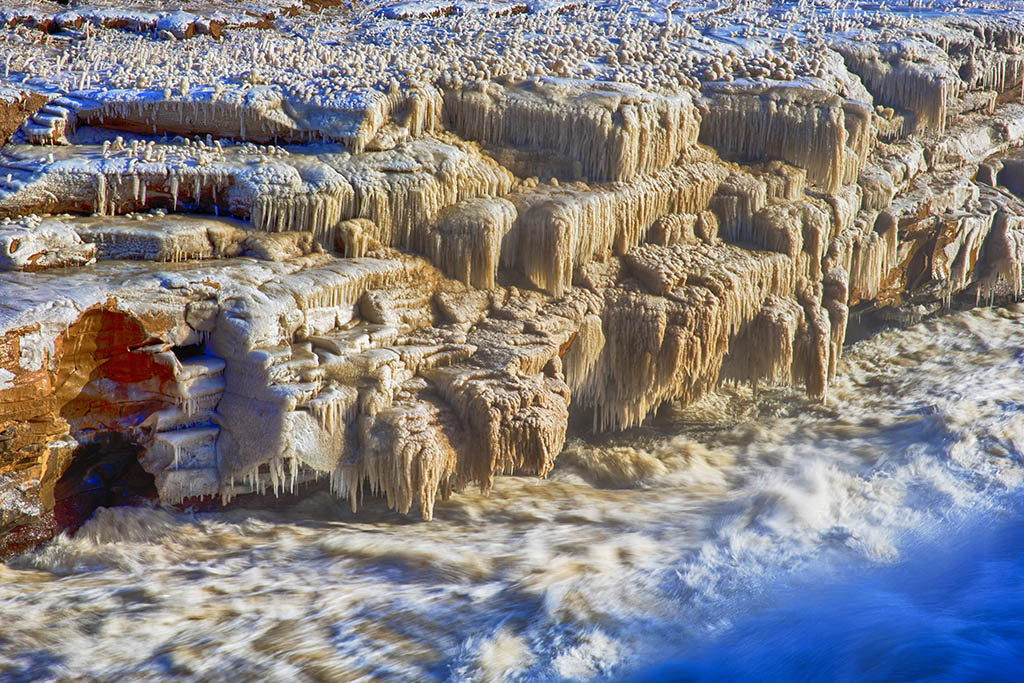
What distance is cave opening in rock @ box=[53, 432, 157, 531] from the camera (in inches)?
247

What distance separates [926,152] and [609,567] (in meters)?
6.66

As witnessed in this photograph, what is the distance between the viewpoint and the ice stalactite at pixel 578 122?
8.16 metres

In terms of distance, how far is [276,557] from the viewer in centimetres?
654

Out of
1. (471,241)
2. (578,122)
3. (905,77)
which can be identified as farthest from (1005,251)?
(471,241)

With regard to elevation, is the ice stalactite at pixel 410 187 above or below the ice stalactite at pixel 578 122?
below

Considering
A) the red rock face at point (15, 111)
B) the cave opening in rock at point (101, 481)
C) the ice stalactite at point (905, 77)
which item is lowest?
the cave opening in rock at point (101, 481)

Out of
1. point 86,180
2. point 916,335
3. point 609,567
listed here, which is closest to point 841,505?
point 609,567

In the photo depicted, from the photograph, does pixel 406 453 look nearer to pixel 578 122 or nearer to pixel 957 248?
pixel 578 122

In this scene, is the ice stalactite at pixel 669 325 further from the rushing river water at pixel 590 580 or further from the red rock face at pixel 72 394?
the red rock face at pixel 72 394

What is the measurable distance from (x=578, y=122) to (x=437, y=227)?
1.74 m

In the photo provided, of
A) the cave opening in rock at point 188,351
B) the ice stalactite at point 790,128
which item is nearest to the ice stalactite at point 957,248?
the ice stalactite at point 790,128

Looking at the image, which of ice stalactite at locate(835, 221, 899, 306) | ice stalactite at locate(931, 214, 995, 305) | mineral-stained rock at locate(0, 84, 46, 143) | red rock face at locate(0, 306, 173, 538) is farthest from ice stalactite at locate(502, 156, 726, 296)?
mineral-stained rock at locate(0, 84, 46, 143)

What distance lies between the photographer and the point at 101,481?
6.48 m

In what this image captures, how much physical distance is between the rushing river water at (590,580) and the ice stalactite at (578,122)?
2.60 meters
